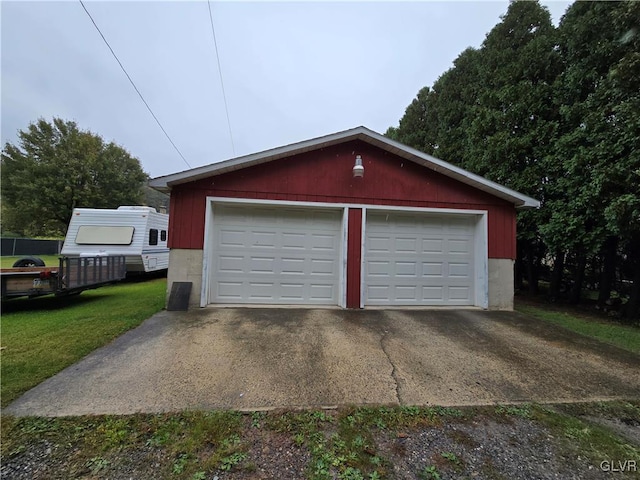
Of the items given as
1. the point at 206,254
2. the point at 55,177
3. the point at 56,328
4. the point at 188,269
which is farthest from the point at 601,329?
the point at 55,177

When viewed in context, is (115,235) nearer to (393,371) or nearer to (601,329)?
(393,371)

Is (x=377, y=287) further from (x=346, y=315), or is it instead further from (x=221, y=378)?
(x=221, y=378)

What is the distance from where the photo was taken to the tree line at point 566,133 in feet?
18.7

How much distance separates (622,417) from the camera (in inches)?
94.9

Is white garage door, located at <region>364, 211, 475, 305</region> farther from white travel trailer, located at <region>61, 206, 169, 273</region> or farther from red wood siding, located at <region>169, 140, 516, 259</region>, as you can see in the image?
white travel trailer, located at <region>61, 206, 169, 273</region>

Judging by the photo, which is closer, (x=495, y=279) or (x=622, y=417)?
(x=622, y=417)

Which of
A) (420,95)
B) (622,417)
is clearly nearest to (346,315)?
(622,417)

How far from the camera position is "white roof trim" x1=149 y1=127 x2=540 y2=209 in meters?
5.62

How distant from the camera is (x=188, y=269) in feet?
18.9

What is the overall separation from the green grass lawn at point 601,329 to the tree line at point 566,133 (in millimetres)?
1712

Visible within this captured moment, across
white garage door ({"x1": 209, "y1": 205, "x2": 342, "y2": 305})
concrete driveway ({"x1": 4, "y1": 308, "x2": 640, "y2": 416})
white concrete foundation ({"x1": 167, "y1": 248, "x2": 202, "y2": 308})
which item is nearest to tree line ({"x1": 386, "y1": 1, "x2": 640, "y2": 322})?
concrete driveway ({"x1": 4, "y1": 308, "x2": 640, "y2": 416})

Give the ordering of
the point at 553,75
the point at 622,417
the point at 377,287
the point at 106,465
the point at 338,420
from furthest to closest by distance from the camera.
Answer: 1. the point at 553,75
2. the point at 377,287
3. the point at 622,417
4. the point at 338,420
5. the point at 106,465

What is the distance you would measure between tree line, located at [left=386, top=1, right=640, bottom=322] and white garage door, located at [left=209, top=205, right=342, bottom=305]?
18.9ft

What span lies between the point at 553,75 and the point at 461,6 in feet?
11.4
